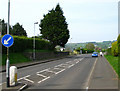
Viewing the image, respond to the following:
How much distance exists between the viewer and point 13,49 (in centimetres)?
2931

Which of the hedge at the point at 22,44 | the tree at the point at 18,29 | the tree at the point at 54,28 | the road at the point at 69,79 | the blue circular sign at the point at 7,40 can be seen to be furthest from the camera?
the tree at the point at 18,29

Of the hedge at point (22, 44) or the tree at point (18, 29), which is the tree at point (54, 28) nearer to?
the hedge at point (22, 44)

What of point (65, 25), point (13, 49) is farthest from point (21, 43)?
point (65, 25)

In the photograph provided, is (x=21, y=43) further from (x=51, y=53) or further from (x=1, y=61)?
(x=51, y=53)

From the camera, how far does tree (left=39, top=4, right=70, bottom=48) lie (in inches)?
1889

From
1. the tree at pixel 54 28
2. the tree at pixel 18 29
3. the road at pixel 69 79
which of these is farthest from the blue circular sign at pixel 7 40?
the tree at pixel 18 29

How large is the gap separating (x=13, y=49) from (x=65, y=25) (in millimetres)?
24228

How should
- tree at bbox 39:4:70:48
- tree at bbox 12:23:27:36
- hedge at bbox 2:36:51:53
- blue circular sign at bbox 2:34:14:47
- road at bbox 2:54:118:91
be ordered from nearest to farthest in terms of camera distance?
blue circular sign at bbox 2:34:14:47, road at bbox 2:54:118:91, hedge at bbox 2:36:51:53, tree at bbox 39:4:70:48, tree at bbox 12:23:27:36

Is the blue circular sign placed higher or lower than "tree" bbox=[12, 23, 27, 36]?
lower

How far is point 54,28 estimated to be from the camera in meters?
47.9

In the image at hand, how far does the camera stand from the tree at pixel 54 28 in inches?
1889

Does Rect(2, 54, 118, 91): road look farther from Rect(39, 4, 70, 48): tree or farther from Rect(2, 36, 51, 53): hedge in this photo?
Rect(39, 4, 70, 48): tree

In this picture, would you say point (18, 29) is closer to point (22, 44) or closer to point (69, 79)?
point (22, 44)

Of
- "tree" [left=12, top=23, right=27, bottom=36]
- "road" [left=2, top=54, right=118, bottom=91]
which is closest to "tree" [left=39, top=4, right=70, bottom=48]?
"tree" [left=12, top=23, right=27, bottom=36]
